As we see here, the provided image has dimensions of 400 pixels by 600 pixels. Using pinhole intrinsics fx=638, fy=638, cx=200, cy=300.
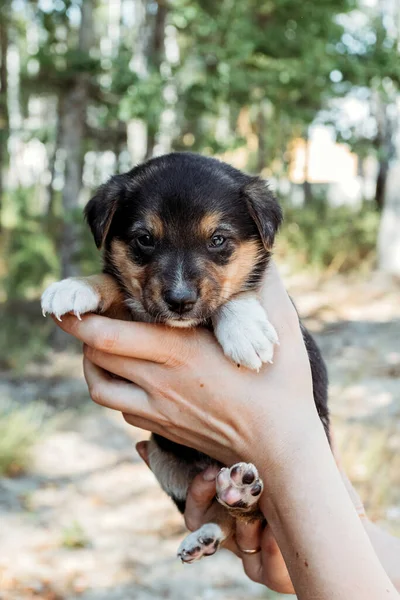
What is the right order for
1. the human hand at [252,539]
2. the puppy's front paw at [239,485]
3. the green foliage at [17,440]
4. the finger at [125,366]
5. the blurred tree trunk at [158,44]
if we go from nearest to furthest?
1. the puppy's front paw at [239,485]
2. the finger at [125,366]
3. the human hand at [252,539]
4. the green foliage at [17,440]
5. the blurred tree trunk at [158,44]

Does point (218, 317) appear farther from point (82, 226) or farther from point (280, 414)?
point (82, 226)

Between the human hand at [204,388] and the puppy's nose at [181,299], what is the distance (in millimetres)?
110

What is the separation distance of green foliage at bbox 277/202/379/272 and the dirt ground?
233 inches

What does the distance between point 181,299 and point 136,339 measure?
0.74 ft

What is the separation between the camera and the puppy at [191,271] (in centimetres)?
235

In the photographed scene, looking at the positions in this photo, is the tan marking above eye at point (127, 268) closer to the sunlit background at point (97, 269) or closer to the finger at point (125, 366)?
the finger at point (125, 366)

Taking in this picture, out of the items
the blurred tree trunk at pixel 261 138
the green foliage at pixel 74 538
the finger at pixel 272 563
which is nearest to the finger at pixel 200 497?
the finger at pixel 272 563

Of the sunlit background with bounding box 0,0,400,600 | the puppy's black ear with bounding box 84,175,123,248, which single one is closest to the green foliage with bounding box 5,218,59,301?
the sunlit background with bounding box 0,0,400,600

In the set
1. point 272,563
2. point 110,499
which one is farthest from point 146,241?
point 110,499

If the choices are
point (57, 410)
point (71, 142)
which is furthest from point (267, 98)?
point (57, 410)

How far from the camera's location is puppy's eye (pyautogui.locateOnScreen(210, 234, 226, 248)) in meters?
2.65

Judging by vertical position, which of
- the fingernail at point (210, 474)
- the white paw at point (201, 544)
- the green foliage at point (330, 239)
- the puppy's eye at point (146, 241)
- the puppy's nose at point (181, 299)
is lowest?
the green foliage at point (330, 239)

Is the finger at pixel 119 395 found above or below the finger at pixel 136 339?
below

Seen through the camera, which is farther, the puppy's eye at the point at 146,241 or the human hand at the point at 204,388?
the puppy's eye at the point at 146,241
